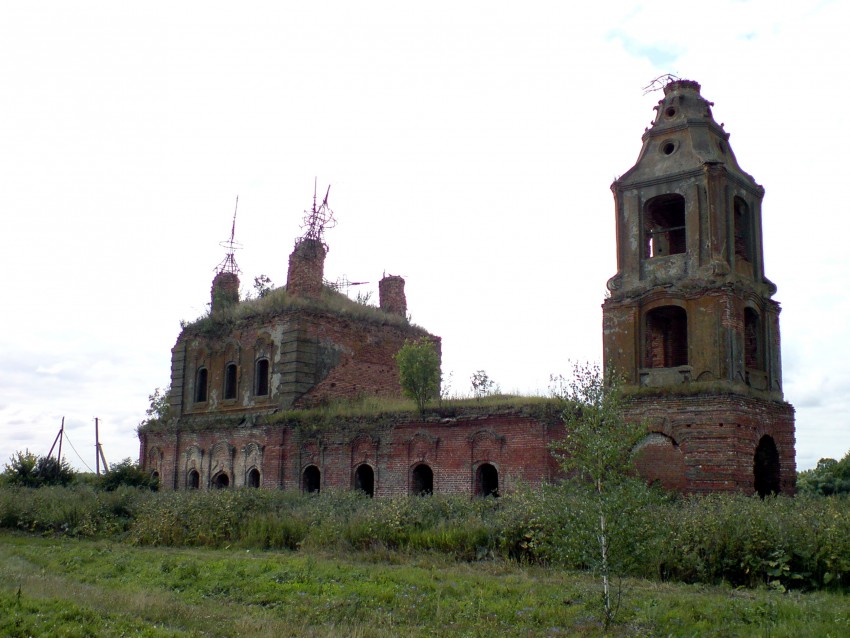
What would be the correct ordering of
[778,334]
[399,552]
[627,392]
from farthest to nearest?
[778,334] < [627,392] < [399,552]

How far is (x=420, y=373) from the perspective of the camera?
21.6 meters

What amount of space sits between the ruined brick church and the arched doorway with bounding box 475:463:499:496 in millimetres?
57

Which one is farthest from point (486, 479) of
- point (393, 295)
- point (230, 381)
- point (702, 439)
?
point (230, 381)

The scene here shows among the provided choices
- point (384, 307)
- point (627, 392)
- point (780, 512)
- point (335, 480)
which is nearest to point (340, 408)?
point (335, 480)

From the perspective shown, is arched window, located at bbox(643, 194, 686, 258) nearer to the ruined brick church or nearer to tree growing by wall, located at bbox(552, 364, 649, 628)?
the ruined brick church

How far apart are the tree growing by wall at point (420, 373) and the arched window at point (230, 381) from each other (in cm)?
877

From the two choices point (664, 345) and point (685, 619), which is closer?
point (685, 619)

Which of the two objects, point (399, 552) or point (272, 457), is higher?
point (272, 457)

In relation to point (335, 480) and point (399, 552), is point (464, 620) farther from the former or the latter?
point (335, 480)

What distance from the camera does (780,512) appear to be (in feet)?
41.8

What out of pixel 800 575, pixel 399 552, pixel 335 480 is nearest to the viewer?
pixel 800 575

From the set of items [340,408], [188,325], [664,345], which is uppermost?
[188,325]

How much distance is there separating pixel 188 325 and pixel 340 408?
9661 millimetres

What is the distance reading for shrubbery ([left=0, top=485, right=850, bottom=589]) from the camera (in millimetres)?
11109
